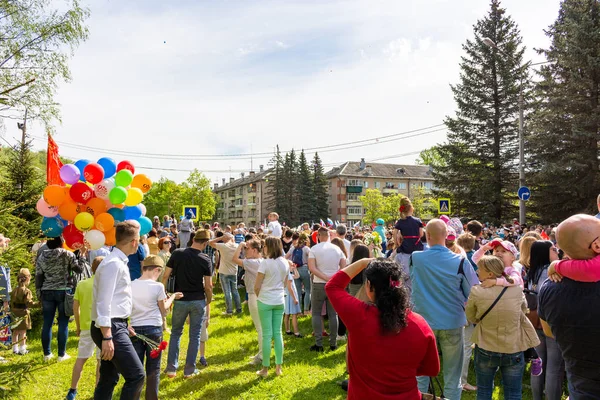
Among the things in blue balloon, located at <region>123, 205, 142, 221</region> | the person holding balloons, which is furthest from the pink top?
the person holding balloons

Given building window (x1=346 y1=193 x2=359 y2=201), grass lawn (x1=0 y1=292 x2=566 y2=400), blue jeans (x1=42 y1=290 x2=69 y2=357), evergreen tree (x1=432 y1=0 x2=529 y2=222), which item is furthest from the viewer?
building window (x1=346 y1=193 x2=359 y2=201)

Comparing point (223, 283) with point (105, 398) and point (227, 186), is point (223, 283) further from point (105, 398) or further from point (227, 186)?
point (227, 186)

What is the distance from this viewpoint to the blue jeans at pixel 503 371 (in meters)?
4.20

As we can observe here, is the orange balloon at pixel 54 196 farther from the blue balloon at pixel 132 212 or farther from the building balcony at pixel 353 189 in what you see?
the building balcony at pixel 353 189

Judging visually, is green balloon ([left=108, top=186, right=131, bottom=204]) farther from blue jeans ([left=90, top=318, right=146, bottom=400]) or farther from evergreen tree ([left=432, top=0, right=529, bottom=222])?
evergreen tree ([left=432, top=0, right=529, bottom=222])

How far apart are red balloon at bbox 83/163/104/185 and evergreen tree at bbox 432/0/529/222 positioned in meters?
27.0

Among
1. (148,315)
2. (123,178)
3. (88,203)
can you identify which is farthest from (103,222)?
(148,315)

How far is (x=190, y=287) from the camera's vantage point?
6.13 meters

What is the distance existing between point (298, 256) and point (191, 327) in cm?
395

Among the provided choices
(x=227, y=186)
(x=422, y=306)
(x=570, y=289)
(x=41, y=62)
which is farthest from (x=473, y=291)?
(x=227, y=186)

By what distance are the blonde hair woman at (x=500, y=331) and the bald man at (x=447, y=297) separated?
0.26 meters

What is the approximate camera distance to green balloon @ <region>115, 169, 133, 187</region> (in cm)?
645

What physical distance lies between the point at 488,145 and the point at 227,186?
289 ft

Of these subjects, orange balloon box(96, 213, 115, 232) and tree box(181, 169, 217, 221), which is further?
tree box(181, 169, 217, 221)
